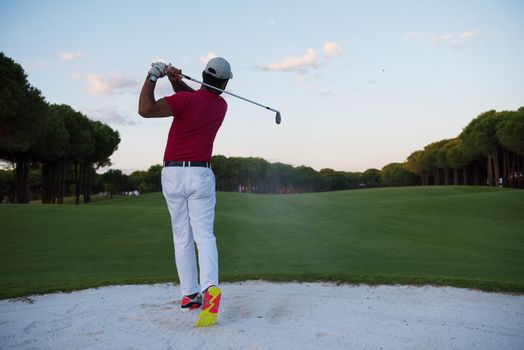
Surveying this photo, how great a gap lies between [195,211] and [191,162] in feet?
1.89

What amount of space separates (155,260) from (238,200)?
1857 centimetres

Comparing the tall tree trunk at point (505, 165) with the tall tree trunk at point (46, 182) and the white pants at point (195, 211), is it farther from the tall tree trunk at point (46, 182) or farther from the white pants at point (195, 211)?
the white pants at point (195, 211)

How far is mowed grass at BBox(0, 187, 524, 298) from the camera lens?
300 inches

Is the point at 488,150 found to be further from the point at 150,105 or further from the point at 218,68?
the point at 150,105

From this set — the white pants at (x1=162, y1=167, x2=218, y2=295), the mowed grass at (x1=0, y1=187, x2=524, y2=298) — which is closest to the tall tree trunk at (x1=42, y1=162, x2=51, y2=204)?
the mowed grass at (x1=0, y1=187, x2=524, y2=298)

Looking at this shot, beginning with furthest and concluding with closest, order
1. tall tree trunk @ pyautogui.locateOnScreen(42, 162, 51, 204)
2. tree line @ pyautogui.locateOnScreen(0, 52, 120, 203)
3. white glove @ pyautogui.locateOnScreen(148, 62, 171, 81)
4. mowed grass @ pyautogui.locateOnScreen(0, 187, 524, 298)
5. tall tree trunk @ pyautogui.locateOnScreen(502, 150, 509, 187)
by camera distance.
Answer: tall tree trunk @ pyautogui.locateOnScreen(502, 150, 509, 187), tall tree trunk @ pyautogui.locateOnScreen(42, 162, 51, 204), tree line @ pyautogui.locateOnScreen(0, 52, 120, 203), mowed grass @ pyautogui.locateOnScreen(0, 187, 524, 298), white glove @ pyautogui.locateOnScreen(148, 62, 171, 81)

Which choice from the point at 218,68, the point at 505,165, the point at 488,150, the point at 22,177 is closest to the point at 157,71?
the point at 218,68

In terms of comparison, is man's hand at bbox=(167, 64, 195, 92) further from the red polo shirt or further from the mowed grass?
the mowed grass

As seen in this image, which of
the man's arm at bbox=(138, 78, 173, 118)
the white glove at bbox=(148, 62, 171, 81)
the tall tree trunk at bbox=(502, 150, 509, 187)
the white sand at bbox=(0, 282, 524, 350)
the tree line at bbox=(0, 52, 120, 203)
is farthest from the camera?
the tall tree trunk at bbox=(502, 150, 509, 187)

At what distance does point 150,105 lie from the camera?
4660 mm

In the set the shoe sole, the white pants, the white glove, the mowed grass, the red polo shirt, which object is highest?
the white glove

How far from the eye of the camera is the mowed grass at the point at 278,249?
761 centimetres

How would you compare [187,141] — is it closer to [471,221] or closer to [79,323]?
[79,323]

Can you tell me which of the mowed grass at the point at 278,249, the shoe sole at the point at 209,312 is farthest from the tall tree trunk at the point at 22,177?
the shoe sole at the point at 209,312
